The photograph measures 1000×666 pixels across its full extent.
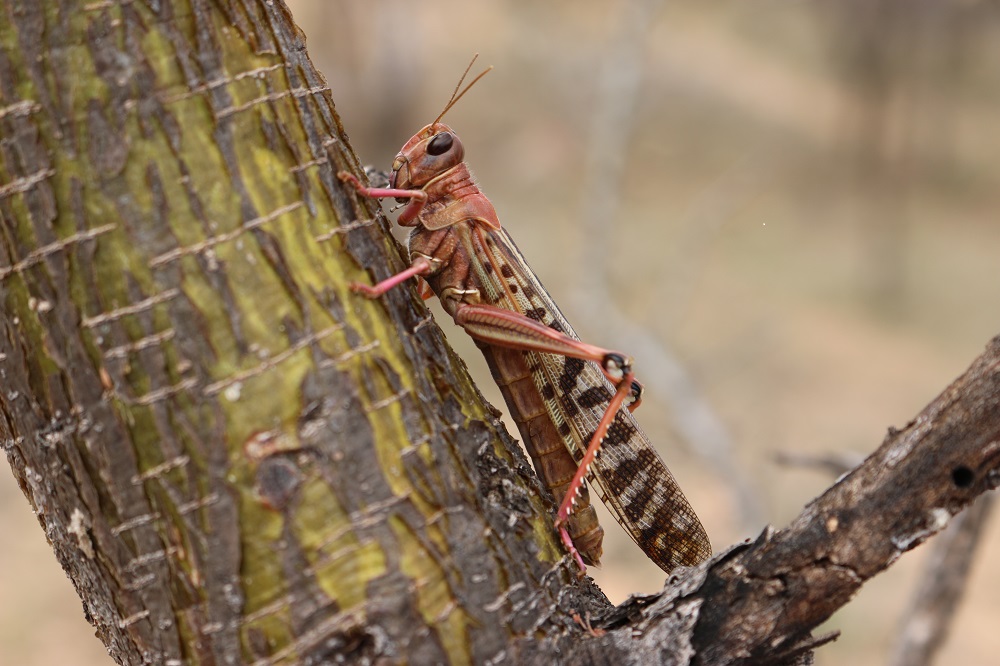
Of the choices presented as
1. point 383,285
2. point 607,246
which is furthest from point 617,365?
point 607,246

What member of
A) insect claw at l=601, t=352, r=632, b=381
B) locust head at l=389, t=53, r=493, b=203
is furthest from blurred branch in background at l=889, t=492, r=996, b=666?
locust head at l=389, t=53, r=493, b=203

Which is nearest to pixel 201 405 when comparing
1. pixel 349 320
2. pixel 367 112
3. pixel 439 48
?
pixel 349 320

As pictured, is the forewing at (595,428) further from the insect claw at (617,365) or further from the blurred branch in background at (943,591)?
the blurred branch in background at (943,591)

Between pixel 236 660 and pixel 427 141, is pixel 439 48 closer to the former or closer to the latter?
pixel 427 141

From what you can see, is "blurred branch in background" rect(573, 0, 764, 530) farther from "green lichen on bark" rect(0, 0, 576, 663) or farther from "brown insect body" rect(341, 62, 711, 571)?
"green lichen on bark" rect(0, 0, 576, 663)

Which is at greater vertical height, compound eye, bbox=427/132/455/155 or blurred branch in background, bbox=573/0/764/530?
blurred branch in background, bbox=573/0/764/530

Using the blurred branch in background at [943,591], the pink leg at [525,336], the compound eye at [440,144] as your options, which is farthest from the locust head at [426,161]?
the blurred branch in background at [943,591]
